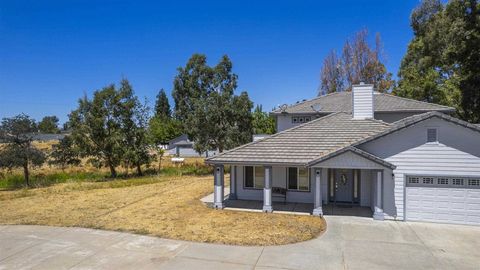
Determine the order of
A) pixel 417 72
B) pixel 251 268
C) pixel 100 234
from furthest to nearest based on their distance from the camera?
pixel 417 72 < pixel 100 234 < pixel 251 268

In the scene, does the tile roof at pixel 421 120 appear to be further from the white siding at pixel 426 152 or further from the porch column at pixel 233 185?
the porch column at pixel 233 185

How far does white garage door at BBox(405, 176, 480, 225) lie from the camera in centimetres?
1138

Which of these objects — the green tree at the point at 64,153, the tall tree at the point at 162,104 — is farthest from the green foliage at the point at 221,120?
the tall tree at the point at 162,104

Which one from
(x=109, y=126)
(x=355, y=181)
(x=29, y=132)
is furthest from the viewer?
(x=109, y=126)

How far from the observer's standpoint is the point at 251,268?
7824mm

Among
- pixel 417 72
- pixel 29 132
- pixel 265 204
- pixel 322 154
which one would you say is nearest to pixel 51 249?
pixel 265 204

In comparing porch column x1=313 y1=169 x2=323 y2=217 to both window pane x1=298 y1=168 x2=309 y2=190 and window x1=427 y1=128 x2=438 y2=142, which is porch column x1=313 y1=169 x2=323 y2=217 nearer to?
window pane x1=298 y1=168 x2=309 y2=190

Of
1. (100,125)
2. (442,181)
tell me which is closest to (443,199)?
(442,181)

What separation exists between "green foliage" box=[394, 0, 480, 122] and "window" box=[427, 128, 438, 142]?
1784cm

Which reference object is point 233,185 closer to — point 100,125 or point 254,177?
point 254,177

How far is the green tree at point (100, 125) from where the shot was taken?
2694 centimetres

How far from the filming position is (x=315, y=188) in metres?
12.8

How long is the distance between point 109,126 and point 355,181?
73.0ft

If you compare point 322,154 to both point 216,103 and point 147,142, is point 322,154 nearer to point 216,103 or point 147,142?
point 216,103
